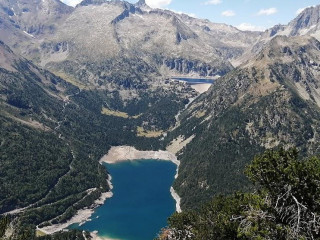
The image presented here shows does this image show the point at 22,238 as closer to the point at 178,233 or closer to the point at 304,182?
the point at 178,233

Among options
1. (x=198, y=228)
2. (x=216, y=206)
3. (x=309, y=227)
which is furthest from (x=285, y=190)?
(x=216, y=206)

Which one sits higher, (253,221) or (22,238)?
(22,238)

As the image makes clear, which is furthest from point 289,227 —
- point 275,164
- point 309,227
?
point 275,164

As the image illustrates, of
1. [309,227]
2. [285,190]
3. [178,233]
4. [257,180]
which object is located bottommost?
[309,227]

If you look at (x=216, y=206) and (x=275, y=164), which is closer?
(x=275, y=164)

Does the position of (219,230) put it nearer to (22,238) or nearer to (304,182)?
(304,182)

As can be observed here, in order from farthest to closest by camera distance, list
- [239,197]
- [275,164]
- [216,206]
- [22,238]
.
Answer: [216,206] → [239,197] → [22,238] → [275,164]

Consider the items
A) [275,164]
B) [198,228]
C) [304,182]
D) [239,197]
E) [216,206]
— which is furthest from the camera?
[216,206]

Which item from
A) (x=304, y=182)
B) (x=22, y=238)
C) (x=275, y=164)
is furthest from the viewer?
(x=22, y=238)

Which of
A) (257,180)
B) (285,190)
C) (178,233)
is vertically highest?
(178,233)
